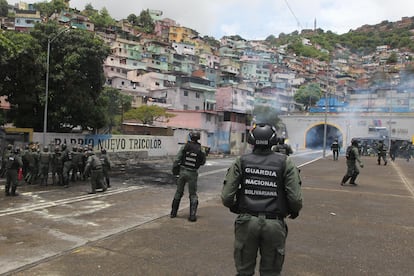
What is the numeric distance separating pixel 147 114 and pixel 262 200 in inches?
1460

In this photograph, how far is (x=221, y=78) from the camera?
86625mm

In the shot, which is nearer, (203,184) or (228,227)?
(228,227)

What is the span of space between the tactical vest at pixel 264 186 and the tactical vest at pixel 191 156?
3938 mm

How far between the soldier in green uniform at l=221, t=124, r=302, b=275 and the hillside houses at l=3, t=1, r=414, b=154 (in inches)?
913

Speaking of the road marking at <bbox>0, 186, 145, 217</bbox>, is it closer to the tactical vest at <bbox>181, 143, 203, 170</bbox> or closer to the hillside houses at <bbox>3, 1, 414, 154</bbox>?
the tactical vest at <bbox>181, 143, 203, 170</bbox>

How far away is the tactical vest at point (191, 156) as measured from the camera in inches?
292

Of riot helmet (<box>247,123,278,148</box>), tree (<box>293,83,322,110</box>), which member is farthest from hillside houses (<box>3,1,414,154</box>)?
riot helmet (<box>247,123,278,148</box>)

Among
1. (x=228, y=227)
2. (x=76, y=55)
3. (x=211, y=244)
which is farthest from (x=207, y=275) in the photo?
(x=76, y=55)

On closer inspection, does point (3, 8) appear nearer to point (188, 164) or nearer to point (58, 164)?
point (58, 164)

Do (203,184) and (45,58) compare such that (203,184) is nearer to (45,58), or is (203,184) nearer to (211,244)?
(211,244)

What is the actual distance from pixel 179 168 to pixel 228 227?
1542 mm

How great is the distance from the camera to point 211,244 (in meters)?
5.73

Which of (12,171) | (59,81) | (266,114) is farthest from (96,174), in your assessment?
(266,114)

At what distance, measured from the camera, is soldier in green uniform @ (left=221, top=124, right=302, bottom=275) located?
3.32 metres
